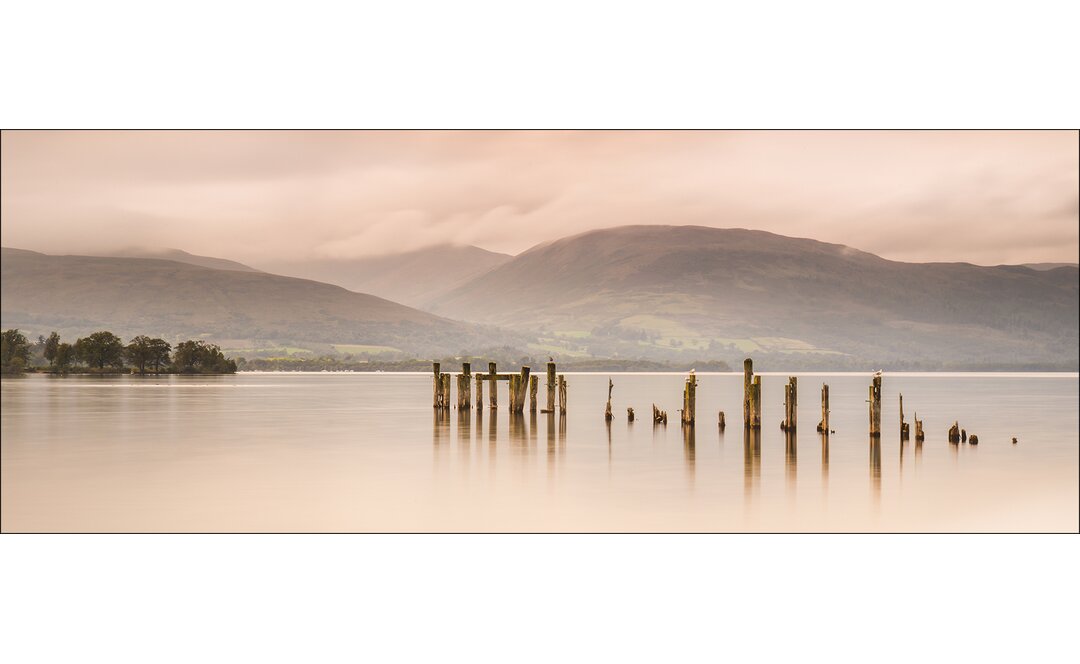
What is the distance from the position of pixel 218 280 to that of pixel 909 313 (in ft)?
341

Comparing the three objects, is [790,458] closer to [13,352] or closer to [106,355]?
[13,352]

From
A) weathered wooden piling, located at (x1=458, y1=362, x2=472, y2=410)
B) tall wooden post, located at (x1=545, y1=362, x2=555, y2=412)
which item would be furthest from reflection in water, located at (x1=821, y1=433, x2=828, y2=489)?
weathered wooden piling, located at (x1=458, y1=362, x2=472, y2=410)

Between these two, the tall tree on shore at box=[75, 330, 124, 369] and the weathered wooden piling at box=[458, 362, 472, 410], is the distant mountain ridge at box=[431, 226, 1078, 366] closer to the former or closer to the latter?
the tall tree on shore at box=[75, 330, 124, 369]

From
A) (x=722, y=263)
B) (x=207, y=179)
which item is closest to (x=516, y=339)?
(x=722, y=263)

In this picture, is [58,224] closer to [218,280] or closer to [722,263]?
[218,280]

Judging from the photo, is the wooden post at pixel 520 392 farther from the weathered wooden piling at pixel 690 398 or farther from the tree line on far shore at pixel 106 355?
the tree line on far shore at pixel 106 355

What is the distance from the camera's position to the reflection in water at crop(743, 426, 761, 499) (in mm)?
20022

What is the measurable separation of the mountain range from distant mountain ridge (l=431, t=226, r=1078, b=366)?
1.03 ft

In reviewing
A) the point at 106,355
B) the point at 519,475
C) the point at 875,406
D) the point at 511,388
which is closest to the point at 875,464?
the point at 875,406

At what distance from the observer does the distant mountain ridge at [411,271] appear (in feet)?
378

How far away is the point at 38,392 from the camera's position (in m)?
54.2

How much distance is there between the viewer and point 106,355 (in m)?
72.2

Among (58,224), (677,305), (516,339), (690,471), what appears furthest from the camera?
(677,305)

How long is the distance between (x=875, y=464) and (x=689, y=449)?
469 cm
